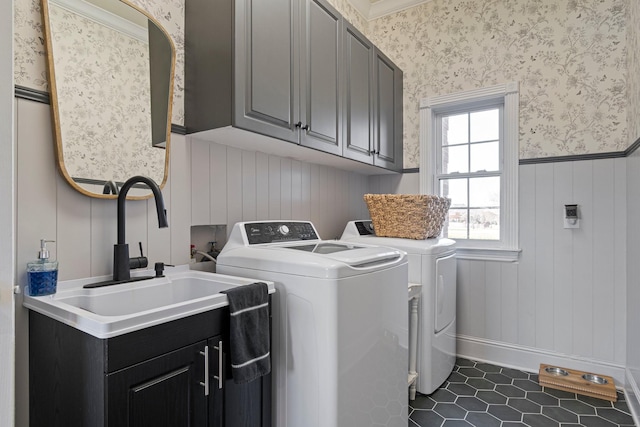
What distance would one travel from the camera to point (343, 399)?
4.42ft

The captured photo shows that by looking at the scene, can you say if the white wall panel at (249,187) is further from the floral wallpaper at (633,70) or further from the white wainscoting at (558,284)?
the floral wallpaper at (633,70)

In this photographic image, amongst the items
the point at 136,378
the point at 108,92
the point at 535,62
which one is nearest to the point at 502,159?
the point at 535,62

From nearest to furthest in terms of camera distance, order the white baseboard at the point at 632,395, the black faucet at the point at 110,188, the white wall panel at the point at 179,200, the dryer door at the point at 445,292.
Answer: the black faucet at the point at 110,188, the white wall panel at the point at 179,200, the white baseboard at the point at 632,395, the dryer door at the point at 445,292

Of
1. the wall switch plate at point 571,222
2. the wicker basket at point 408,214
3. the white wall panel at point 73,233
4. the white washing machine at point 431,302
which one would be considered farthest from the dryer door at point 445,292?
the white wall panel at point 73,233

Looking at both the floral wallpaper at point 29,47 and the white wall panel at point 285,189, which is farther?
the white wall panel at point 285,189

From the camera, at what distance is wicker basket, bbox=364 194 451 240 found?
90.4 inches

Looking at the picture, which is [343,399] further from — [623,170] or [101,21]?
[623,170]

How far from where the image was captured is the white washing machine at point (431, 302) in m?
2.17

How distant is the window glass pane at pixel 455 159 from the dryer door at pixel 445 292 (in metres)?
0.81

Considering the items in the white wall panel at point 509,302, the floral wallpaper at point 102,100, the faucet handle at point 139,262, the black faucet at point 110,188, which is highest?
the floral wallpaper at point 102,100

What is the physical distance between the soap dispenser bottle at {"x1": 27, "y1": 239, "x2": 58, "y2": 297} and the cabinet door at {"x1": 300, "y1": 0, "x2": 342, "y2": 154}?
1.22 metres

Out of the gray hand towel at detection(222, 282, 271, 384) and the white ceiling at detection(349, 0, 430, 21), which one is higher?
the white ceiling at detection(349, 0, 430, 21)

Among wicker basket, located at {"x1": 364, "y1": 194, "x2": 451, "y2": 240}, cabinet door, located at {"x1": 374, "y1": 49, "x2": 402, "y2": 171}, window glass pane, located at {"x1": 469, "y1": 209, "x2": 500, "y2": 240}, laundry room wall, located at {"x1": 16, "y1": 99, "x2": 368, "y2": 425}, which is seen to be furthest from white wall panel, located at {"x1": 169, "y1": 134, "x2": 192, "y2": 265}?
window glass pane, located at {"x1": 469, "y1": 209, "x2": 500, "y2": 240}

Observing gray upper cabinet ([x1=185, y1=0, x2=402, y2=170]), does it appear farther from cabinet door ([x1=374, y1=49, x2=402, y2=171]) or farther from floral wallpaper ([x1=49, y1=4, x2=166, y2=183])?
floral wallpaper ([x1=49, y1=4, x2=166, y2=183])
